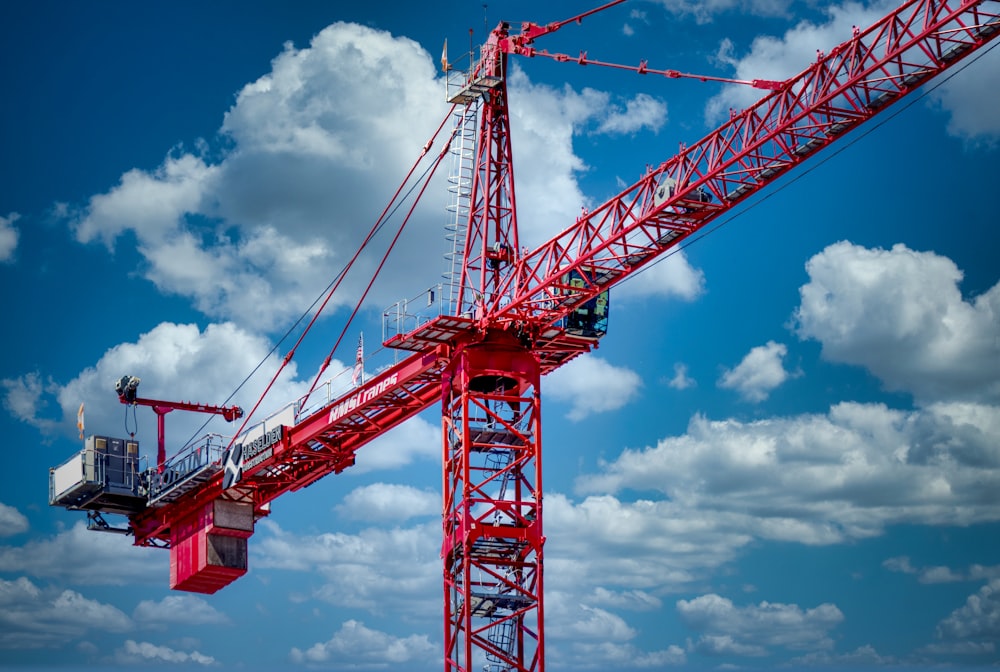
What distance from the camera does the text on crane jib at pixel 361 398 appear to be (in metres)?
74.6

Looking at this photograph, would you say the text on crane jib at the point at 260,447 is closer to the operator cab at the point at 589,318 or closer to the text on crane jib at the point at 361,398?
the text on crane jib at the point at 361,398

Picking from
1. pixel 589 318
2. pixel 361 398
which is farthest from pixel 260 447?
pixel 589 318

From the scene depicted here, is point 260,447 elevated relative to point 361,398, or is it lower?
lower

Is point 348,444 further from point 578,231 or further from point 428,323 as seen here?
point 578,231

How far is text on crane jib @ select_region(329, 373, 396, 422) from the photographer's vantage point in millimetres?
74562

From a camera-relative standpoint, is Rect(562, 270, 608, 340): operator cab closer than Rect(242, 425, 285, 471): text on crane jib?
Yes

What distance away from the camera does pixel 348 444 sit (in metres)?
80.3

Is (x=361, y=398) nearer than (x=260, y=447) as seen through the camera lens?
Yes

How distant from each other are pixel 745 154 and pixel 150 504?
40.5 meters

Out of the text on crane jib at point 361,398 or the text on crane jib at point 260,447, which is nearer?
the text on crane jib at point 361,398

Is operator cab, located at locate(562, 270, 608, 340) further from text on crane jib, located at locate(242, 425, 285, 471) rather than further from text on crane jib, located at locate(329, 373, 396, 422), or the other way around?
text on crane jib, located at locate(242, 425, 285, 471)

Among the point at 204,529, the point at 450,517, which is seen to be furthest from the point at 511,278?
the point at 204,529

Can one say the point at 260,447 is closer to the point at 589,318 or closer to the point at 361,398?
the point at 361,398

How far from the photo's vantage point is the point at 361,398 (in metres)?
75.6
